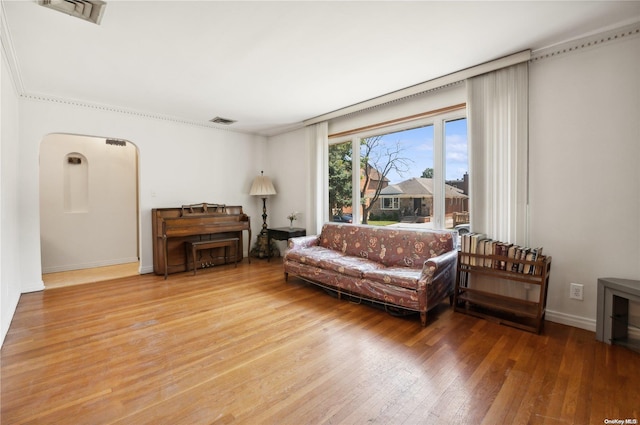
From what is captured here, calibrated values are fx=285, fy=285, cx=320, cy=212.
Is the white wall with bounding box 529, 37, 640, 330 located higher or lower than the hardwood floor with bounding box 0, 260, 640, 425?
higher

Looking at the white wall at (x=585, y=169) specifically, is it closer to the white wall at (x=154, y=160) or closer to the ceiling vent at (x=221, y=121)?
the ceiling vent at (x=221, y=121)

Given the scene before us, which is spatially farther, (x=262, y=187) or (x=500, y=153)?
(x=262, y=187)

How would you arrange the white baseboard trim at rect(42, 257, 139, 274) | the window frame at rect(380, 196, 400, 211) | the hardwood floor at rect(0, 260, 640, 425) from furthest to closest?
1. the white baseboard trim at rect(42, 257, 139, 274)
2. the window frame at rect(380, 196, 400, 211)
3. the hardwood floor at rect(0, 260, 640, 425)

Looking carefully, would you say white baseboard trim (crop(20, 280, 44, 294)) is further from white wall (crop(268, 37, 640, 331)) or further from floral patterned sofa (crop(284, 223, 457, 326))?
white wall (crop(268, 37, 640, 331))

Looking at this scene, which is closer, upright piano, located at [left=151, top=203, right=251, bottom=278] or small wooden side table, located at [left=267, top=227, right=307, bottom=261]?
upright piano, located at [left=151, top=203, right=251, bottom=278]

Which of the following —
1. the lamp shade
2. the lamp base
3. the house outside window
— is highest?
the lamp shade

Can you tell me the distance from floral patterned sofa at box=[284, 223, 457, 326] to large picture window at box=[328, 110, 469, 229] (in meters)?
0.37

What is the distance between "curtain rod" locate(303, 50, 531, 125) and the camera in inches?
105

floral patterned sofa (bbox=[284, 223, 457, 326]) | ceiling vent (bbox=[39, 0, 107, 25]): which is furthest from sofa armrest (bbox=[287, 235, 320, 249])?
ceiling vent (bbox=[39, 0, 107, 25])

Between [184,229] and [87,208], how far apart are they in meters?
2.18

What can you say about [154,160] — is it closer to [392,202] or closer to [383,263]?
[392,202]

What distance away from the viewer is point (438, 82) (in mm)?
3178

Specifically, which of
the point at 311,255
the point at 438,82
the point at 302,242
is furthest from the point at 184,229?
the point at 438,82

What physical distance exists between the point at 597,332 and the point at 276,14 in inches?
139
